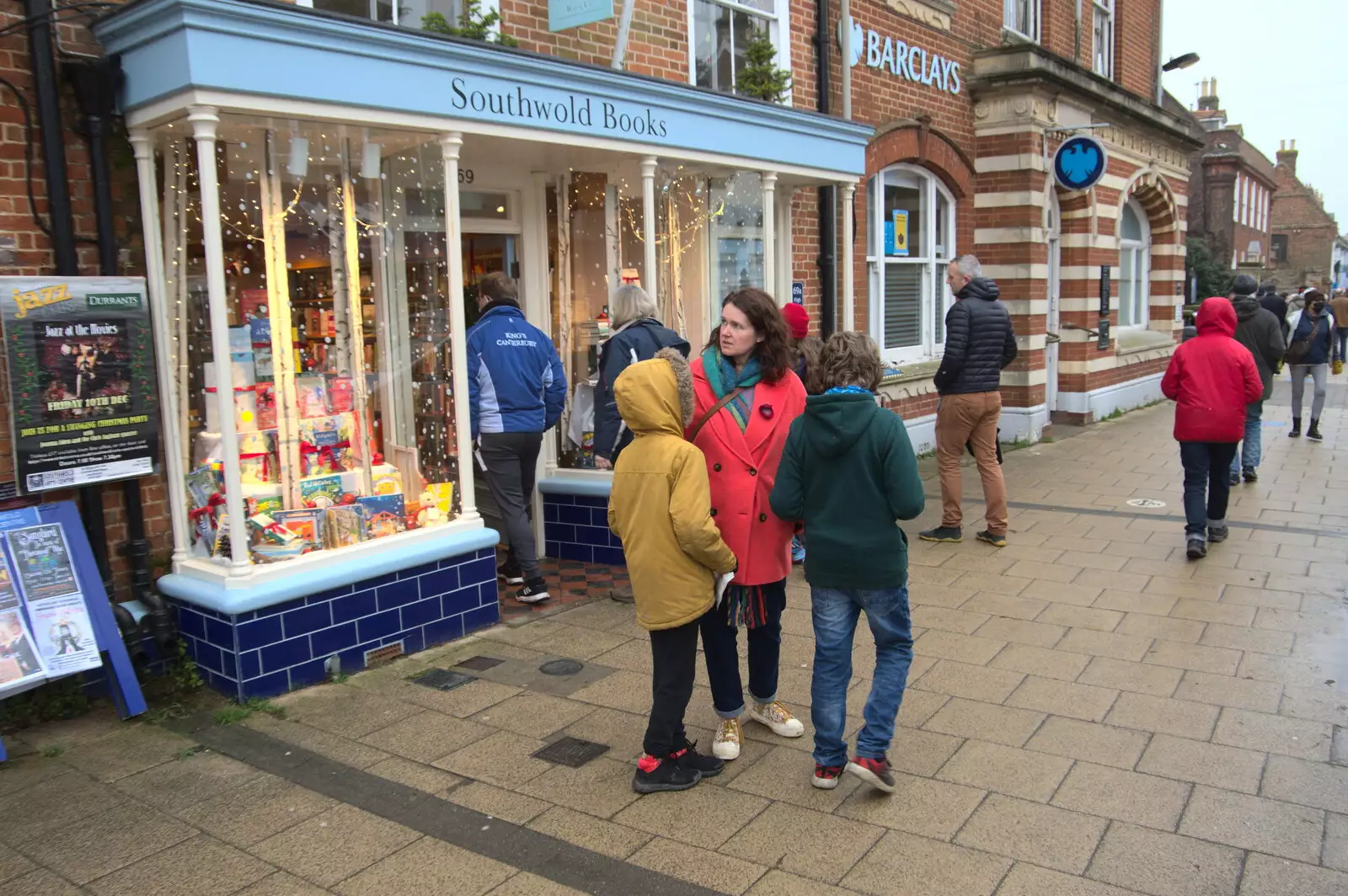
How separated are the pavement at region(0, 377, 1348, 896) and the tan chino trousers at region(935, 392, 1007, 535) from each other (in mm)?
1447

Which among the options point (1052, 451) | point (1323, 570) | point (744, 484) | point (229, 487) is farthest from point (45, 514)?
point (1052, 451)

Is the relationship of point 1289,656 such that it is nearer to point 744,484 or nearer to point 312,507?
point 744,484

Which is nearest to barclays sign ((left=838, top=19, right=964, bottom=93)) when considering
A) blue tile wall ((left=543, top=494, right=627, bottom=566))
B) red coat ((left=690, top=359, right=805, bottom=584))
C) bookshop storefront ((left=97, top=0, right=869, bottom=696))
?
bookshop storefront ((left=97, top=0, right=869, bottom=696))

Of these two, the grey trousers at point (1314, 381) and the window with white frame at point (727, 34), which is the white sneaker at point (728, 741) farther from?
the grey trousers at point (1314, 381)

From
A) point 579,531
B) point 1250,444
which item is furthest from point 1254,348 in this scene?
point 579,531

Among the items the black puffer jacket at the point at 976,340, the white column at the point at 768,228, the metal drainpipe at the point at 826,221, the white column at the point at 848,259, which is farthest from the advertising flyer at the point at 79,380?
the metal drainpipe at the point at 826,221

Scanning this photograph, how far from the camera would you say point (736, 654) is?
13.2ft

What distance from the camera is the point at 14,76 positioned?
4473 millimetres

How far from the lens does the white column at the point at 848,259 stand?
899cm

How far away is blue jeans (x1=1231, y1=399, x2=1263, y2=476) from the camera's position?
30.8ft

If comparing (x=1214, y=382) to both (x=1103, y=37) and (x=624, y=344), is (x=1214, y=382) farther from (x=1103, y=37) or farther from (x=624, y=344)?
(x=1103, y=37)

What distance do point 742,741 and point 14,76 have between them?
421 centimetres

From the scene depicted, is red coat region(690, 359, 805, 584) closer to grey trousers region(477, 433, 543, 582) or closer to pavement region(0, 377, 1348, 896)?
pavement region(0, 377, 1348, 896)

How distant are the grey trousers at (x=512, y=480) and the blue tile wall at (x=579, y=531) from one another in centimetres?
86
